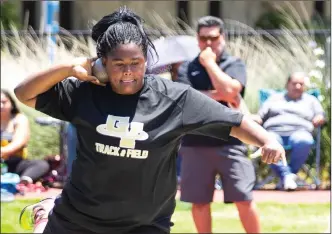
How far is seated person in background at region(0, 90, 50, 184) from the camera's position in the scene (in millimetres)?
9719

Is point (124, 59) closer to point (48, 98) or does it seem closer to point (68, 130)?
point (48, 98)

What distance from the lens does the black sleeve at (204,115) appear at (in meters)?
3.83

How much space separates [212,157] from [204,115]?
2537 mm

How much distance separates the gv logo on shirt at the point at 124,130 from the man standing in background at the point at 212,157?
2518mm

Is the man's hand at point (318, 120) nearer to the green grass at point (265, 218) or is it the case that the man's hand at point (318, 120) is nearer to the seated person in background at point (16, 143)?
the green grass at point (265, 218)

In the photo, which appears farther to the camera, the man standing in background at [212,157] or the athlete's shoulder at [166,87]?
the man standing in background at [212,157]

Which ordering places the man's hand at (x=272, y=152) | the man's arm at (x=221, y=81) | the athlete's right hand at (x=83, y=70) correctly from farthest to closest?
the man's arm at (x=221, y=81) → the man's hand at (x=272, y=152) → the athlete's right hand at (x=83, y=70)

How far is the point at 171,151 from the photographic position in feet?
12.6

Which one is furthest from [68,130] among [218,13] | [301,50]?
[218,13]

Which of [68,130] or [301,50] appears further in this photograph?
[301,50]

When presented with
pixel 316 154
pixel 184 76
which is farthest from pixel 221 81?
pixel 316 154

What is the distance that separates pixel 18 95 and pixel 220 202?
17.9 ft

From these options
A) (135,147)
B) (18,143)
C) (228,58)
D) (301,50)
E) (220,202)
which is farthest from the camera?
(301,50)

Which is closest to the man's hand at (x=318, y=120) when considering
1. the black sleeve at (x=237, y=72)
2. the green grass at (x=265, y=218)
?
the green grass at (x=265, y=218)
